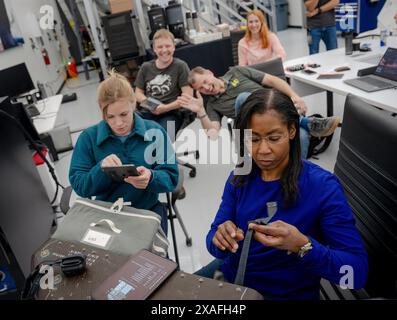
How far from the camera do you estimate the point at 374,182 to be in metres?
1.11

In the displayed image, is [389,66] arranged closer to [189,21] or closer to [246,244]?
[246,244]

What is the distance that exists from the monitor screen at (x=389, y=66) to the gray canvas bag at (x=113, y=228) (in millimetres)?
1936

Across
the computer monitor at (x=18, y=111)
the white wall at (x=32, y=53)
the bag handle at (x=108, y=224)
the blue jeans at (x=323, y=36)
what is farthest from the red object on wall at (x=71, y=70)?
the bag handle at (x=108, y=224)

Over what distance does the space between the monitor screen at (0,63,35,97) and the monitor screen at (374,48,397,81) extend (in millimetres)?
3237

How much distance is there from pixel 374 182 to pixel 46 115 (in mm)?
3068

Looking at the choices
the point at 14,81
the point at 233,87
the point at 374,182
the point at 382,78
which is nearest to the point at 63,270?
the point at 374,182

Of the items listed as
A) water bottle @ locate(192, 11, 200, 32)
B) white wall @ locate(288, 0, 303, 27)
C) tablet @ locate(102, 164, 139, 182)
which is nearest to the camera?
tablet @ locate(102, 164, 139, 182)

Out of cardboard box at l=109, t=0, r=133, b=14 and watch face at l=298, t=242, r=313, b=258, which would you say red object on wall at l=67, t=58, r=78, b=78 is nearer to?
cardboard box at l=109, t=0, r=133, b=14

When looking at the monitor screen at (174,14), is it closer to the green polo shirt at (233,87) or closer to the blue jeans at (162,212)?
the green polo shirt at (233,87)

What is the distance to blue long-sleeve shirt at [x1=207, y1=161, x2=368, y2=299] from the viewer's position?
1005 mm

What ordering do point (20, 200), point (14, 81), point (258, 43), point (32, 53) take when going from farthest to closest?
point (32, 53) → point (258, 43) → point (14, 81) → point (20, 200)

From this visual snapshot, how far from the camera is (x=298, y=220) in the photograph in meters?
1.08

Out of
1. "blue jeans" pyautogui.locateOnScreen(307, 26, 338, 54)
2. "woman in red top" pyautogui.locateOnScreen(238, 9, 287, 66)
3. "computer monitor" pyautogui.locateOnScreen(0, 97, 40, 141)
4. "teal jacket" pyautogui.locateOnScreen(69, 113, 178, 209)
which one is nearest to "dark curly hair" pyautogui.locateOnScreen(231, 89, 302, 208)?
"teal jacket" pyautogui.locateOnScreen(69, 113, 178, 209)
